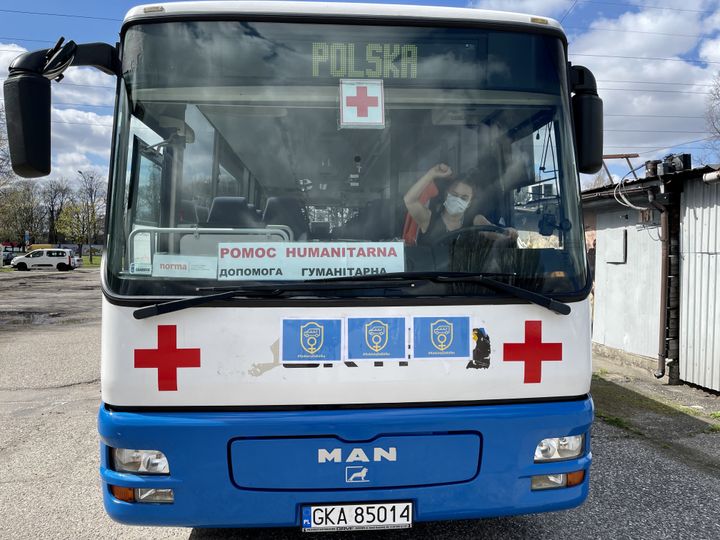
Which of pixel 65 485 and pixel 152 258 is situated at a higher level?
pixel 152 258

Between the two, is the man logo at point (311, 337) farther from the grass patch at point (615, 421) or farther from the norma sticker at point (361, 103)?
the grass patch at point (615, 421)

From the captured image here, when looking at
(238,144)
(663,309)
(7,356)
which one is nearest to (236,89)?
(238,144)

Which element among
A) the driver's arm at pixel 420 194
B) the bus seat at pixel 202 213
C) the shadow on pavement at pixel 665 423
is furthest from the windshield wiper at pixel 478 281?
the shadow on pavement at pixel 665 423

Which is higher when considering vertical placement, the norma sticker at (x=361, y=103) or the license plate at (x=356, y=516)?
the norma sticker at (x=361, y=103)

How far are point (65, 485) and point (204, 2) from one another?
3546mm

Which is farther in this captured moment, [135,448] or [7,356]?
[7,356]

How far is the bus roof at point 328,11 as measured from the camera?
8.76ft

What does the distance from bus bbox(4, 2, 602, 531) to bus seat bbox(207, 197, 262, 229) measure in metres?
0.01

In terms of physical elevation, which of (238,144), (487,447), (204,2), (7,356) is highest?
(204,2)

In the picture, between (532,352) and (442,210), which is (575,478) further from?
(442,210)

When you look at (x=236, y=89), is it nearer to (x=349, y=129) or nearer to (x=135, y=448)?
(x=349, y=129)

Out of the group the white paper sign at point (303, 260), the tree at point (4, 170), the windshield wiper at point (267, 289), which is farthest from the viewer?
the tree at point (4, 170)

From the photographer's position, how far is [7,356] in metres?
9.74

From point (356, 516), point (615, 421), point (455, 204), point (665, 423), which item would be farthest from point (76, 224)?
point (356, 516)
